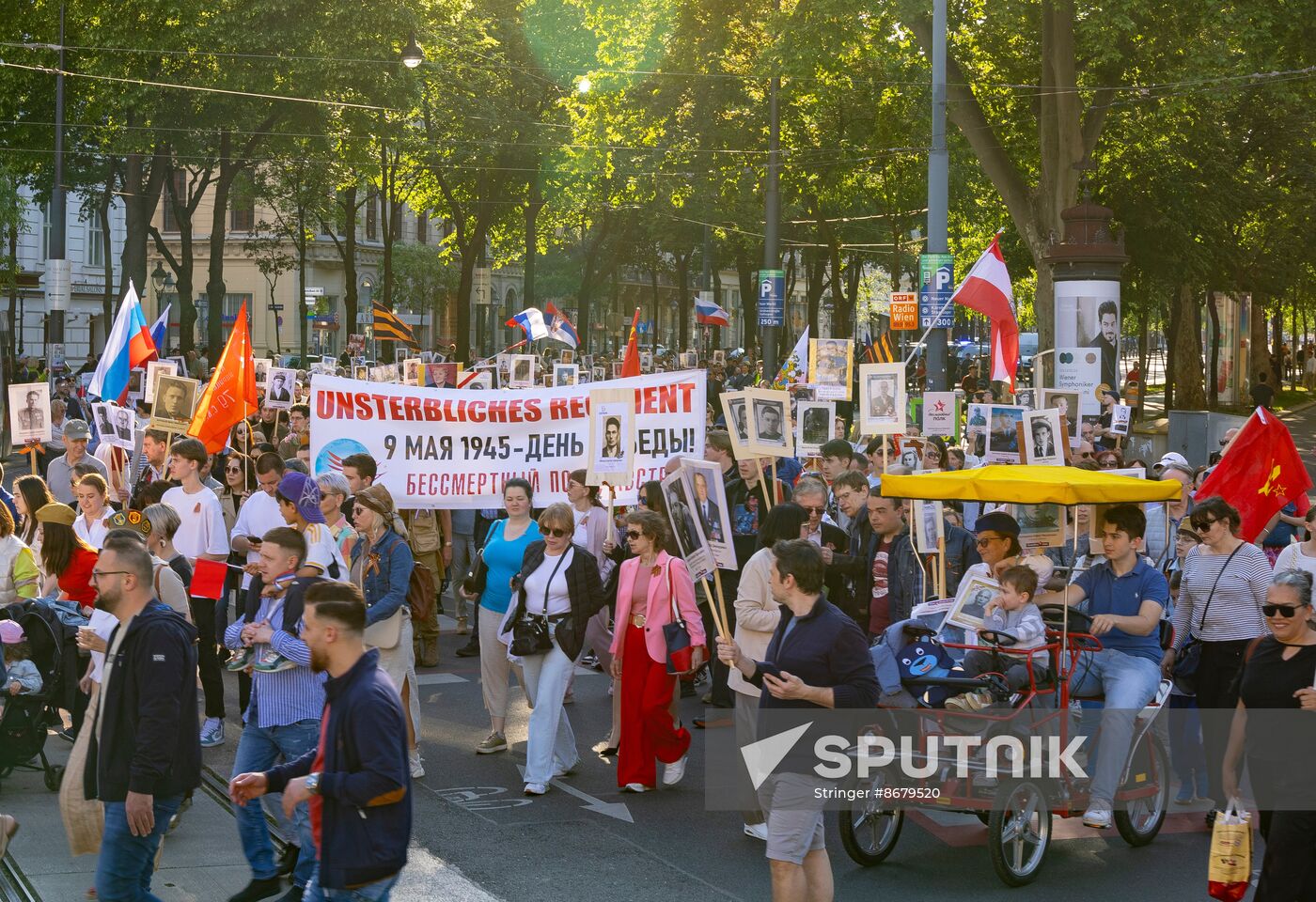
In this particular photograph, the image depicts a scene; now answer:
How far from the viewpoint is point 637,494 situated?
12000mm

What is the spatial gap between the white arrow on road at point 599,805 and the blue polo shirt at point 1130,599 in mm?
2756

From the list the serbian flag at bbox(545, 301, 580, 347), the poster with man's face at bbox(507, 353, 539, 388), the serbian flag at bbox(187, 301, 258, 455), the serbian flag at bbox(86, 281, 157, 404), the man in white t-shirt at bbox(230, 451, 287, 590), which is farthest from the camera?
the serbian flag at bbox(545, 301, 580, 347)

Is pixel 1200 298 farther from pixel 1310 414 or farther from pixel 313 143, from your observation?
pixel 313 143

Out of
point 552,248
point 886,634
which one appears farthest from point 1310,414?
point 886,634

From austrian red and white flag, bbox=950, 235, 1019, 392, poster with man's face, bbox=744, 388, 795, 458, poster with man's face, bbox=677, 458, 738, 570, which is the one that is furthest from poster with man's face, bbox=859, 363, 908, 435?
austrian red and white flag, bbox=950, 235, 1019, 392

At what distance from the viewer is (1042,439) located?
1293 centimetres

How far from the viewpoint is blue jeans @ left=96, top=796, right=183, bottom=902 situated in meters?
6.00

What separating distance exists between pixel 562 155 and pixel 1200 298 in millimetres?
19766

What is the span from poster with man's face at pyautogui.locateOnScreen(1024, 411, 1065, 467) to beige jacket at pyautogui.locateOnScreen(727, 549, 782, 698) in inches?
179

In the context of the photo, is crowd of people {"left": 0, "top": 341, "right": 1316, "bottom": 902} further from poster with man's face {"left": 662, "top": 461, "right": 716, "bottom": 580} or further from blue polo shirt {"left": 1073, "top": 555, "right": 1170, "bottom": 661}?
poster with man's face {"left": 662, "top": 461, "right": 716, "bottom": 580}

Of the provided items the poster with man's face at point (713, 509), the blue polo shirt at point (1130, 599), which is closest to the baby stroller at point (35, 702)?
the poster with man's face at point (713, 509)

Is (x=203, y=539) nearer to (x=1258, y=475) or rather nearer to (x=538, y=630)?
(x=538, y=630)

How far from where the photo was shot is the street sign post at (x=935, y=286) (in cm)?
2377

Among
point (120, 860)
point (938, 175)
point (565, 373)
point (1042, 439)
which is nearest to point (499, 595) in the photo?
point (120, 860)
